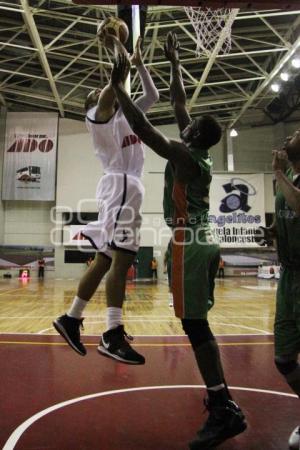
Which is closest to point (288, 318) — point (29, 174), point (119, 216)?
point (119, 216)

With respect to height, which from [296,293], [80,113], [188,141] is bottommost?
[296,293]

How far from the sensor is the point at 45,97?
66.1 ft

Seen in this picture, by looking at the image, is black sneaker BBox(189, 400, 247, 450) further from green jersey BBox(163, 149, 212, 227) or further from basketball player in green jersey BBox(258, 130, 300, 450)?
green jersey BBox(163, 149, 212, 227)

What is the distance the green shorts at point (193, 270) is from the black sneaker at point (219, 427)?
55cm

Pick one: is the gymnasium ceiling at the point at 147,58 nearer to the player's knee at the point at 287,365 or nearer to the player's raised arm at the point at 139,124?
the player's raised arm at the point at 139,124

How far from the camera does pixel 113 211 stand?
3010 mm

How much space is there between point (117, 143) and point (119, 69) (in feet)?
2.02

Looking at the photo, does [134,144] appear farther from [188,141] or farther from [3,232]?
[3,232]

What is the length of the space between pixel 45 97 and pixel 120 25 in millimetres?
18287

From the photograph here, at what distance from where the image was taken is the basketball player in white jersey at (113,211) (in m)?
2.93

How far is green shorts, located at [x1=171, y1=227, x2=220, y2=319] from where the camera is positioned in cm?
269

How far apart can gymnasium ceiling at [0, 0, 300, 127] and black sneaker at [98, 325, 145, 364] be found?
463 inches

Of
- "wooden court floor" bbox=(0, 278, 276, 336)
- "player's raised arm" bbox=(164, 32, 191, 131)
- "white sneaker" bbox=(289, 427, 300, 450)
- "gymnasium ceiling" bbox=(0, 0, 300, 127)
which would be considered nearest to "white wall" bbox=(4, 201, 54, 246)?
"gymnasium ceiling" bbox=(0, 0, 300, 127)

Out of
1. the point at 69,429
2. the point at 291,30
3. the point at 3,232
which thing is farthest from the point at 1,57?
the point at 69,429
